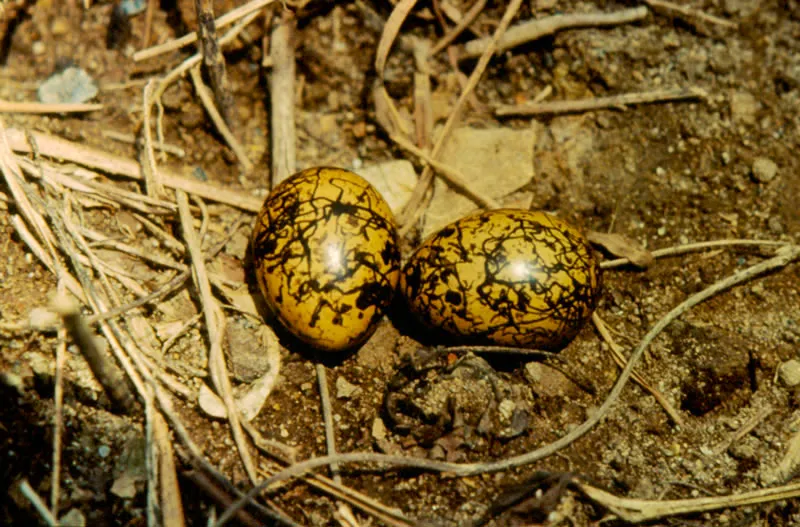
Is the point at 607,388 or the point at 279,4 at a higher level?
the point at 279,4

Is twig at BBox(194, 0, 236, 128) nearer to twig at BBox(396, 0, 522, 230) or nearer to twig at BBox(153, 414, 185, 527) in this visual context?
twig at BBox(396, 0, 522, 230)

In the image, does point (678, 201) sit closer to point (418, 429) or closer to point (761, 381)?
point (761, 381)

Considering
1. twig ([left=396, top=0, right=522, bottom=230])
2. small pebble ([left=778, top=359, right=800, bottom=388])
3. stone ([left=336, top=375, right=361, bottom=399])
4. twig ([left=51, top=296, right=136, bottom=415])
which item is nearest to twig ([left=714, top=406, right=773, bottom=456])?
small pebble ([left=778, top=359, right=800, bottom=388])

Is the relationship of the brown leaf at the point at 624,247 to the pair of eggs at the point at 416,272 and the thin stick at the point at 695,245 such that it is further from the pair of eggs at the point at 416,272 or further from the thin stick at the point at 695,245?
the pair of eggs at the point at 416,272

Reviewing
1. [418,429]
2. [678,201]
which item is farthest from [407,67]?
[418,429]

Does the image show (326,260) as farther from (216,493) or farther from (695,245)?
(695,245)

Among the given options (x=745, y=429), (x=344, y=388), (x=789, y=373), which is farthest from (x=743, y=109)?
(x=344, y=388)
